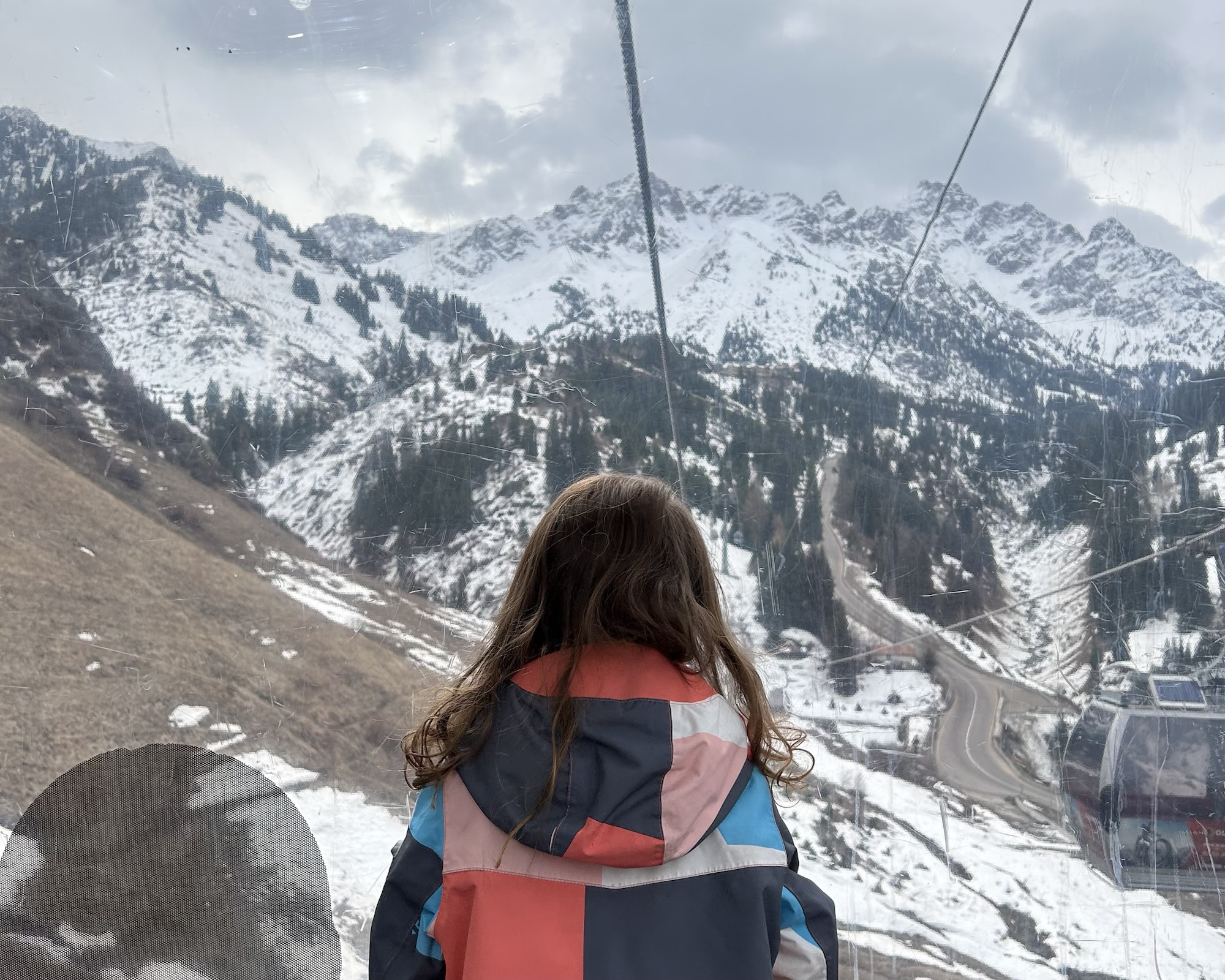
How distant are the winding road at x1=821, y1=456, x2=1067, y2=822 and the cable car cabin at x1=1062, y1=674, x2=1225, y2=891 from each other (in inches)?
4.0

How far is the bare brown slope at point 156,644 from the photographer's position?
2.12 meters

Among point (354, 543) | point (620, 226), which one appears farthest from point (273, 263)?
point (620, 226)

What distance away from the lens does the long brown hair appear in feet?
3.47

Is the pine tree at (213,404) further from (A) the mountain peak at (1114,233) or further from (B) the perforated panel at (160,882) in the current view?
(A) the mountain peak at (1114,233)

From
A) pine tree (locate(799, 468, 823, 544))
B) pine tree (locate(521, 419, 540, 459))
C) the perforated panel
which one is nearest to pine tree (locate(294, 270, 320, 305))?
pine tree (locate(521, 419, 540, 459))

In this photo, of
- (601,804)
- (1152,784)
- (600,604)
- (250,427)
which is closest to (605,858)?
(601,804)

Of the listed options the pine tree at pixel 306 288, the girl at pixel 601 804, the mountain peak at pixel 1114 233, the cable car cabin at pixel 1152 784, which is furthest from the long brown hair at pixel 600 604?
the mountain peak at pixel 1114 233

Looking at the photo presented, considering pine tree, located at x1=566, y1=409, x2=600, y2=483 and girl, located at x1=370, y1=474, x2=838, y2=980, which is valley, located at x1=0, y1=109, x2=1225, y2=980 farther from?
girl, located at x1=370, y1=474, x2=838, y2=980

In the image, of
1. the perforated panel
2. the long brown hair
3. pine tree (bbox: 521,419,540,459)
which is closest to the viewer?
the long brown hair

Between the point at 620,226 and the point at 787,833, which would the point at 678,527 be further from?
the point at 620,226

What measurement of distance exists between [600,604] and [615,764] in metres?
0.22

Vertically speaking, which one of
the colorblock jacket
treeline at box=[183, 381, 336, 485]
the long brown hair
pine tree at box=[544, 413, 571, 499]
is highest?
treeline at box=[183, 381, 336, 485]

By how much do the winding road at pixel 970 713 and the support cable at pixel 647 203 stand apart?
2.05 ft

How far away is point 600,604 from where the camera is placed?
3.46 ft
